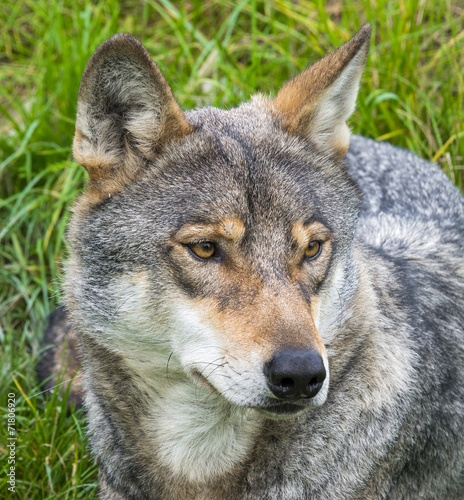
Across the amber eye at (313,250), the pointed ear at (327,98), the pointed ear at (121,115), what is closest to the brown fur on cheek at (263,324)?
the amber eye at (313,250)

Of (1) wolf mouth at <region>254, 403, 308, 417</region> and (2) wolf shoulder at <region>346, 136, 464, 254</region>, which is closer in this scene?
(1) wolf mouth at <region>254, 403, 308, 417</region>

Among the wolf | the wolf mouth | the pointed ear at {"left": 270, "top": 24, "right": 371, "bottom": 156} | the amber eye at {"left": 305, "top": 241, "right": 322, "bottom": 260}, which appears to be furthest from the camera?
the pointed ear at {"left": 270, "top": 24, "right": 371, "bottom": 156}

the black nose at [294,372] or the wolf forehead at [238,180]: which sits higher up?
the wolf forehead at [238,180]

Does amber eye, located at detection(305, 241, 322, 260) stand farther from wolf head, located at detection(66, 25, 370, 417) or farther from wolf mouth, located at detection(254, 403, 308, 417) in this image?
wolf mouth, located at detection(254, 403, 308, 417)

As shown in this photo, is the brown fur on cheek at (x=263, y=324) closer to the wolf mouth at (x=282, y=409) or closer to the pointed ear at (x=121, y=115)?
the wolf mouth at (x=282, y=409)

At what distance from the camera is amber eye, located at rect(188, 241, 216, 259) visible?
3.28m

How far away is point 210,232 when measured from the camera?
326 centimetres

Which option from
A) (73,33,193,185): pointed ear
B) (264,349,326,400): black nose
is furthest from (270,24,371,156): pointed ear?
(264,349,326,400): black nose

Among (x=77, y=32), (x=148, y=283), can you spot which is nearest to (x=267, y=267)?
(x=148, y=283)

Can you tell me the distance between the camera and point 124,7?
307 inches

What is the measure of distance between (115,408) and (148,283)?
0.89m

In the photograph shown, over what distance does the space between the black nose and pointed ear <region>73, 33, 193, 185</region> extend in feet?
4.35

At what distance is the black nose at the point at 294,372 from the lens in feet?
9.38

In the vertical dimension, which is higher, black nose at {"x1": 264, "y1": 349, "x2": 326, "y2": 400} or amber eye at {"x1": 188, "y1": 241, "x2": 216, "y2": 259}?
amber eye at {"x1": 188, "y1": 241, "x2": 216, "y2": 259}
